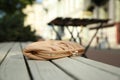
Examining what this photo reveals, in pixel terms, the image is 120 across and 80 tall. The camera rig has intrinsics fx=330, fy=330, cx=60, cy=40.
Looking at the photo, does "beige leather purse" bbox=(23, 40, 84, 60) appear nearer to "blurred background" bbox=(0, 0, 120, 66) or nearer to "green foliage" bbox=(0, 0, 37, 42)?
"blurred background" bbox=(0, 0, 120, 66)

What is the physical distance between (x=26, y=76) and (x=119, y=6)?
1545 centimetres

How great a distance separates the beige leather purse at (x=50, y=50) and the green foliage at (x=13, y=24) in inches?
630

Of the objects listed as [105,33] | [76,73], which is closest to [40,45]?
[76,73]

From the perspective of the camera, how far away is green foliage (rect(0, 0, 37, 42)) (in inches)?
789

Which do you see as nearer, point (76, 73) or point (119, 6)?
point (76, 73)

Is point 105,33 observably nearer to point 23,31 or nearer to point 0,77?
point 23,31

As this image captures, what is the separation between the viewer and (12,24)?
21.2 meters

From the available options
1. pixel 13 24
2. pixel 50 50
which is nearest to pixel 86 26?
pixel 13 24

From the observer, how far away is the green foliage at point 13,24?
65.8ft

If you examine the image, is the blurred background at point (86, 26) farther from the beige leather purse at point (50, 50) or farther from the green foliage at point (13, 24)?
the beige leather purse at point (50, 50)

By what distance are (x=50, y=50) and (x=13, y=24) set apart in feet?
58.6

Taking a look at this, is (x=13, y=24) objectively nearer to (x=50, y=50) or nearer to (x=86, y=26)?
(x=86, y=26)

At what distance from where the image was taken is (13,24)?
69.8 ft

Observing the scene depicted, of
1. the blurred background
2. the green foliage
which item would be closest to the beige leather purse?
the blurred background
